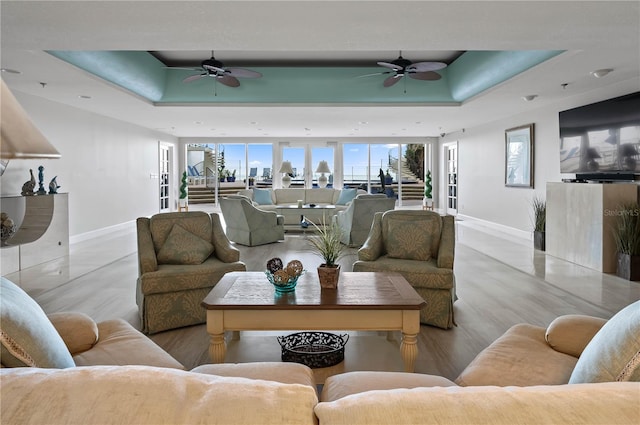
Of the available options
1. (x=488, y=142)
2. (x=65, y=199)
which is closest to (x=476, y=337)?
(x=65, y=199)

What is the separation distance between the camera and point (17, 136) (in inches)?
34.1

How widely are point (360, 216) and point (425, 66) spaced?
8.75 ft

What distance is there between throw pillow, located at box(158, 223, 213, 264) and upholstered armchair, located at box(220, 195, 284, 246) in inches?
154

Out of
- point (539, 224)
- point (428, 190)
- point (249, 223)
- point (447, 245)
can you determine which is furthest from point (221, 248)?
point (428, 190)

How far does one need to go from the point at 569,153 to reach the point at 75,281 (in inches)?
269

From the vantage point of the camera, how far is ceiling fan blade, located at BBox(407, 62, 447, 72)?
605cm

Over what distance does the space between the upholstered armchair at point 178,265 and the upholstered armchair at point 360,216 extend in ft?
12.8

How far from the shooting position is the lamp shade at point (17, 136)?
2.77 ft

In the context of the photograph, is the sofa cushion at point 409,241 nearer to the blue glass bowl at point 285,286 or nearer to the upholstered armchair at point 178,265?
the upholstered armchair at point 178,265

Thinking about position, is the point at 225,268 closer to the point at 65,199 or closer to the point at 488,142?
the point at 65,199

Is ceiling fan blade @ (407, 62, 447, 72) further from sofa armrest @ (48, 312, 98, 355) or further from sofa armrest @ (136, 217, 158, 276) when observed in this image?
sofa armrest @ (48, 312, 98, 355)

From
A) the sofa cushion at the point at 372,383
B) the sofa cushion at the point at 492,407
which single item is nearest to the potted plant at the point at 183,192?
the sofa cushion at the point at 372,383

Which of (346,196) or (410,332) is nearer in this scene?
(410,332)

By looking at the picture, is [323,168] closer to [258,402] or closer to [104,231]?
[104,231]
